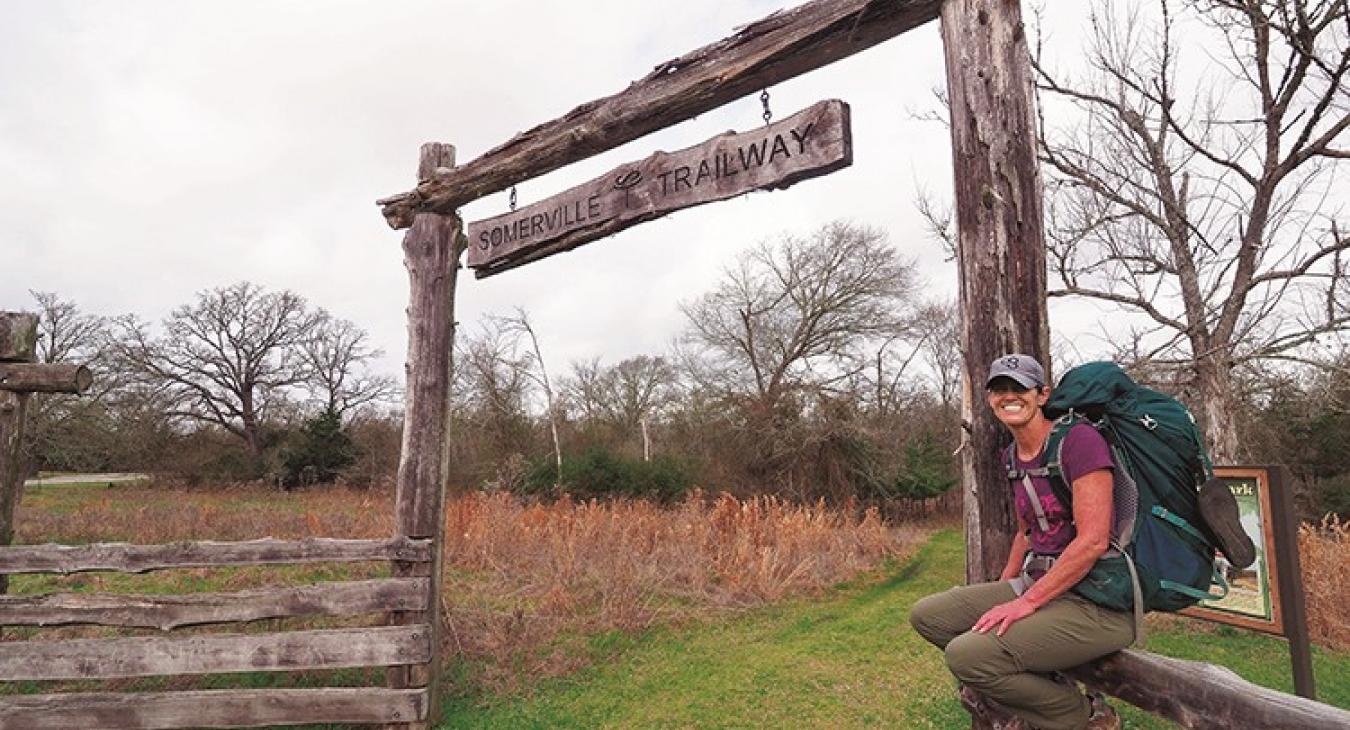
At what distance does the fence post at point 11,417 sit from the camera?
15.8ft

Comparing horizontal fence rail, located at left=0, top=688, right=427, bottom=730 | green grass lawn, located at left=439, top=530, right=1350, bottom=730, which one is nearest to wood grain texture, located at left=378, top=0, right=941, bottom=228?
horizontal fence rail, located at left=0, top=688, right=427, bottom=730

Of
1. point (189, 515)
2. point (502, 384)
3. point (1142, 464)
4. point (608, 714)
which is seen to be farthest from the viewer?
point (502, 384)

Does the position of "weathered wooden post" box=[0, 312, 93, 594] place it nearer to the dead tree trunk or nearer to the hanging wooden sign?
the hanging wooden sign

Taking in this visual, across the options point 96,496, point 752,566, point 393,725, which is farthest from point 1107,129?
point 96,496

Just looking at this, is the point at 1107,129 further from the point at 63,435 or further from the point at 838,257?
the point at 63,435

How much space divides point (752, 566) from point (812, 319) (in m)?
12.7

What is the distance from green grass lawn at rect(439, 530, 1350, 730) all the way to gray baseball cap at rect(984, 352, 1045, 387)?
3126 millimetres

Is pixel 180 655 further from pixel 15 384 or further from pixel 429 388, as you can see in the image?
pixel 15 384

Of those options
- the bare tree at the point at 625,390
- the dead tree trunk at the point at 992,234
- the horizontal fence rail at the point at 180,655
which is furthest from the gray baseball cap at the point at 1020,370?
the bare tree at the point at 625,390

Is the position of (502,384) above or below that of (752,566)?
above

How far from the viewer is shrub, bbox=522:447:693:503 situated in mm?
14836

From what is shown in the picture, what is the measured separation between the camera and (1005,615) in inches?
→ 75.2

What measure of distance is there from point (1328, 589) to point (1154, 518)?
6860 mm

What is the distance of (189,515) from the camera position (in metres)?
13.1
